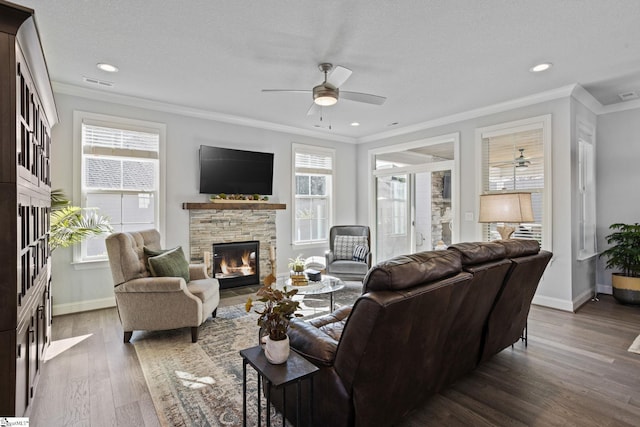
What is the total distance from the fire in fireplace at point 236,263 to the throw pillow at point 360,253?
5.28 feet

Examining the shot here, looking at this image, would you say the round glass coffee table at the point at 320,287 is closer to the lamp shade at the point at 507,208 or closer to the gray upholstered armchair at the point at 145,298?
the gray upholstered armchair at the point at 145,298

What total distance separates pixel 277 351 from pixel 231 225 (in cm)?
387

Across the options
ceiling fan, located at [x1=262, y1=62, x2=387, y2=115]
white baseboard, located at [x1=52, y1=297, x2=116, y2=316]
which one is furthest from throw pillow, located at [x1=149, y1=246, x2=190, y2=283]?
ceiling fan, located at [x1=262, y1=62, x2=387, y2=115]

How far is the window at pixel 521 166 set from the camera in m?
4.27

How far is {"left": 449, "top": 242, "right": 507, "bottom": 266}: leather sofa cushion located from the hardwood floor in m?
0.94

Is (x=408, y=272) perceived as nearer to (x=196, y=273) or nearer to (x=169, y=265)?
(x=169, y=265)

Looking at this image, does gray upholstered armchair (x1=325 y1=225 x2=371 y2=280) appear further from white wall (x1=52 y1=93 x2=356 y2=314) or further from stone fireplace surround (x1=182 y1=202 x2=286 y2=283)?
stone fireplace surround (x1=182 y1=202 x2=286 y2=283)

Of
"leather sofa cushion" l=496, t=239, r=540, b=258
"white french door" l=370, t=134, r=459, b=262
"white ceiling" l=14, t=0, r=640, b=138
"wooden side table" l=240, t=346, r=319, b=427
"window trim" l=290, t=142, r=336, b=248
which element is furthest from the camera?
"window trim" l=290, t=142, r=336, b=248

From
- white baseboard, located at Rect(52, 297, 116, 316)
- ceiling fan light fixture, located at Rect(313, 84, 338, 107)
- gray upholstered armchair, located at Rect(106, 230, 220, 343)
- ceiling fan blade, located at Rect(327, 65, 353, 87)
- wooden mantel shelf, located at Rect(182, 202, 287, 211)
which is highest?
ceiling fan blade, located at Rect(327, 65, 353, 87)

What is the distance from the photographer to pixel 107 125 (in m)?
4.23

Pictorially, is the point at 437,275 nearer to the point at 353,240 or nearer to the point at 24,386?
the point at 24,386

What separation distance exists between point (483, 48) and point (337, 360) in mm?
3010

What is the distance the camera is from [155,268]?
3.23m

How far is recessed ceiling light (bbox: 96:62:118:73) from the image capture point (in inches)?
132
